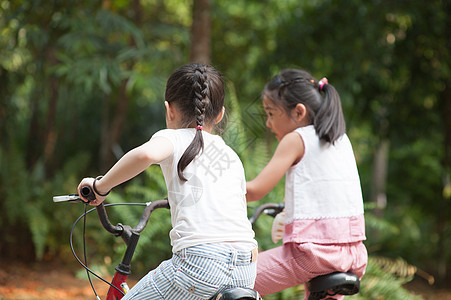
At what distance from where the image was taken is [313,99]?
246 cm

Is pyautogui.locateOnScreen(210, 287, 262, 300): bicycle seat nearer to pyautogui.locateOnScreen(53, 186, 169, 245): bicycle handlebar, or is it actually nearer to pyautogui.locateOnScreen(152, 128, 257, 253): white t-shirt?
pyautogui.locateOnScreen(152, 128, 257, 253): white t-shirt

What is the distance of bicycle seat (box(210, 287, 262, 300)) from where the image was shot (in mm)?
1743

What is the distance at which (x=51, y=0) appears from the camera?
15.8 feet

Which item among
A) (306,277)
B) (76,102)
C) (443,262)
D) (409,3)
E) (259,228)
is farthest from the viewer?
(76,102)

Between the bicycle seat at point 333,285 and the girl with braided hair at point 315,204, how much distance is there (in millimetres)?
26

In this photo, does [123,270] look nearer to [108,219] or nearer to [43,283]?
[108,219]

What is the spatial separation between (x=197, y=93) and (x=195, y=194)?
372 millimetres

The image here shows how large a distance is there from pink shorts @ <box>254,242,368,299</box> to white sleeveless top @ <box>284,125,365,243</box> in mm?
41

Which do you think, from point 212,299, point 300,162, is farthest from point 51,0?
point 212,299

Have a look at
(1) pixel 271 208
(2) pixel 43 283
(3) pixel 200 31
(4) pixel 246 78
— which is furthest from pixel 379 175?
(1) pixel 271 208

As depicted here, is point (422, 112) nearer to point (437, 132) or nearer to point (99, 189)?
point (437, 132)

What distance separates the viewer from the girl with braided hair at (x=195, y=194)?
1760mm

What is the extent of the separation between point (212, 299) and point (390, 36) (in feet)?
16.8

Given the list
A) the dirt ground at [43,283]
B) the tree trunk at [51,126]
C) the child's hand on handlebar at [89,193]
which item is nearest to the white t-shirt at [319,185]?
the child's hand on handlebar at [89,193]
